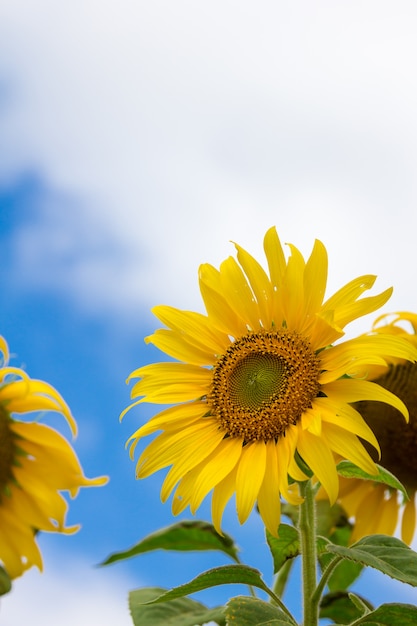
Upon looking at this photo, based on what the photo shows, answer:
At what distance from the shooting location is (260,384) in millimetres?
2457

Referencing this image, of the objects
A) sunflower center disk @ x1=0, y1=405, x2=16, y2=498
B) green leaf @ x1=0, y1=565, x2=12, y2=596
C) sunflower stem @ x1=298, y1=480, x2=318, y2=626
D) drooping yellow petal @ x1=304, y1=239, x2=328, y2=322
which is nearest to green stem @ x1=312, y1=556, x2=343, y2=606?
sunflower stem @ x1=298, y1=480, x2=318, y2=626

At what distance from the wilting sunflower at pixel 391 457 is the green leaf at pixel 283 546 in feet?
2.87

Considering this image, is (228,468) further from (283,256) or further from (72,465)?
(72,465)

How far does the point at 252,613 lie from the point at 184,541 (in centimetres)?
83

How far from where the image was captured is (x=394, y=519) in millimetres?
3328

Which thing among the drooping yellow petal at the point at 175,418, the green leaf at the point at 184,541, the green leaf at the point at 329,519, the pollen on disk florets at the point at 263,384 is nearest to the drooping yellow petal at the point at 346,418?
the pollen on disk florets at the point at 263,384

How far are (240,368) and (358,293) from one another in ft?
1.33

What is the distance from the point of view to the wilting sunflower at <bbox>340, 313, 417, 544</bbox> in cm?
326

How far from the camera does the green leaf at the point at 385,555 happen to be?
203cm

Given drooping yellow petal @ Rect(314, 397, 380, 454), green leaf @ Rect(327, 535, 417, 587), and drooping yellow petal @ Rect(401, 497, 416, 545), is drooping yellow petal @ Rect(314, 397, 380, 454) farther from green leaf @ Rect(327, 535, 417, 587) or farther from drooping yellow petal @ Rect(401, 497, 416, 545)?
drooping yellow petal @ Rect(401, 497, 416, 545)

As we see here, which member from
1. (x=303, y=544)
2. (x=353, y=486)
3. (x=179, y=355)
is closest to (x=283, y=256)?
(x=179, y=355)

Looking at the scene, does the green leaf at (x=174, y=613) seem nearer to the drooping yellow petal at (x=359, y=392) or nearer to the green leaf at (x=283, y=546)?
the green leaf at (x=283, y=546)

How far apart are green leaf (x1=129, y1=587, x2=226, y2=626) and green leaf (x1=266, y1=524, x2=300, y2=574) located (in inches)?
8.2

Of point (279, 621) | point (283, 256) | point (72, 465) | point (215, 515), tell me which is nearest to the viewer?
point (279, 621)
